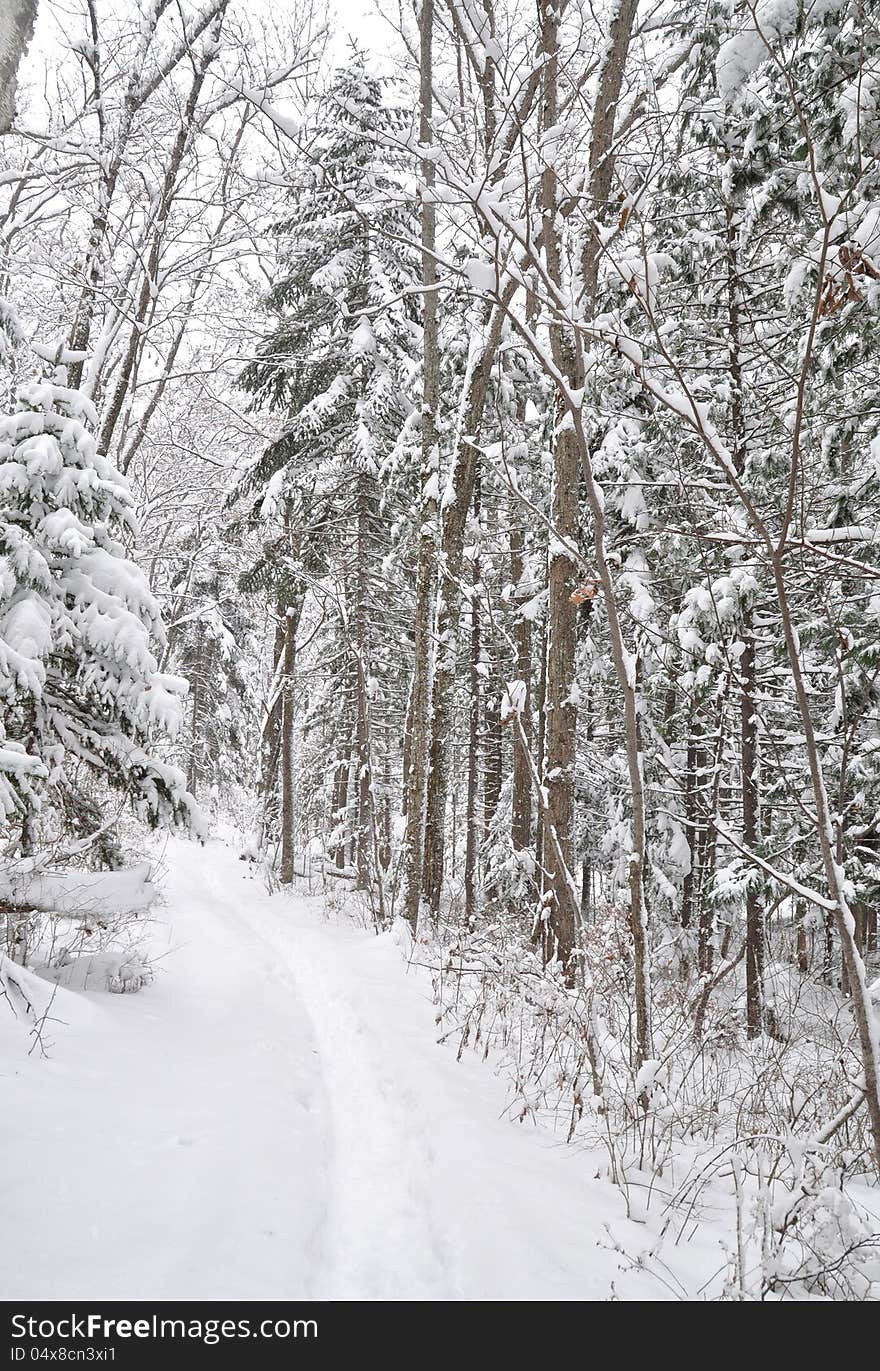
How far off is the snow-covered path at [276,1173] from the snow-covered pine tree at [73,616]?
5.70ft

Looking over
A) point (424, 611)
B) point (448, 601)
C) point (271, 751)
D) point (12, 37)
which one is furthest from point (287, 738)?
point (12, 37)

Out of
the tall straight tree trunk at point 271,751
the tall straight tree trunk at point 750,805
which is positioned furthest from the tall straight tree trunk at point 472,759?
the tall straight tree trunk at point 750,805

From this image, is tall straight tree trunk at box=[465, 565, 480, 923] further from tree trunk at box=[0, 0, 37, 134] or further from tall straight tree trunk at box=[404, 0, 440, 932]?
tree trunk at box=[0, 0, 37, 134]

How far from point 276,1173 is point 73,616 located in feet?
13.5

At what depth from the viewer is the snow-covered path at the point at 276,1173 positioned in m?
2.48

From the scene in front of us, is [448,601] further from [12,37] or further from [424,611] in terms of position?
[12,37]

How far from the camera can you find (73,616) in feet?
18.4

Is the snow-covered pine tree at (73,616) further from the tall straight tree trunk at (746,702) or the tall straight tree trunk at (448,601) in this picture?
the tall straight tree trunk at (746,702)

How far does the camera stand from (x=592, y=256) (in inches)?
204

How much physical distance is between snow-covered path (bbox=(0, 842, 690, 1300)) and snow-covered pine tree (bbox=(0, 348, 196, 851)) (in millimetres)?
1737

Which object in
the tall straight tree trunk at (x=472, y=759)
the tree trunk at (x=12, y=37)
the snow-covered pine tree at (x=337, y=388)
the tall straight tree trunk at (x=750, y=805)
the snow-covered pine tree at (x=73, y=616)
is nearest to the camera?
the tree trunk at (x=12, y=37)

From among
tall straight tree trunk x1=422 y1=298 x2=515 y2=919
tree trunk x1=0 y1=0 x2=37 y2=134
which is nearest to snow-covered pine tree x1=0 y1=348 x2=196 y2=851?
tall straight tree trunk x1=422 y1=298 x2=515 y2=919

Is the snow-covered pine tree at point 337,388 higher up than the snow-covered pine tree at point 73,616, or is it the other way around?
the snow-covered pine tree at point 337,388
